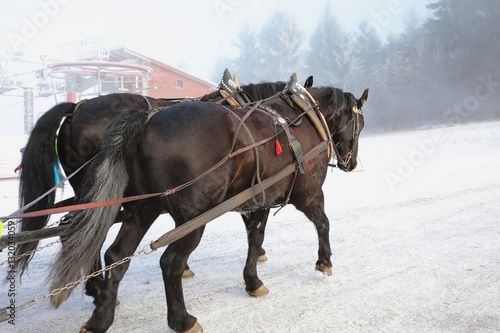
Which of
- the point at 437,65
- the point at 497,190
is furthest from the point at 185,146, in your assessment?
the point at 437,65

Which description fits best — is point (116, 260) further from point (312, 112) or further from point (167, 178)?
point (312, 112)

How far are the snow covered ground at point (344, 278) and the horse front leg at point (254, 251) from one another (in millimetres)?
135

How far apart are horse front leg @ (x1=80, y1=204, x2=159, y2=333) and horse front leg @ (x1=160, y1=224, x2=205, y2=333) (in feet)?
1.13

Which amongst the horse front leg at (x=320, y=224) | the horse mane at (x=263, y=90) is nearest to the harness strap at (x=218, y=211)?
the horse front leg at (x=320, y=224)

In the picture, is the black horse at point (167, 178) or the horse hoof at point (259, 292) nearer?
the black horse at point (167, 178)

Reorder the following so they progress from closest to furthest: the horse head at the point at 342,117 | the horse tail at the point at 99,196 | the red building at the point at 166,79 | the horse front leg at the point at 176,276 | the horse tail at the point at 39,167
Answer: the horse tail at the point at 99,196, the horse front leg at the point at 176,276, the horse tail at the point at 39,167, the horse head at the point at 342,117, the red building at the point at 166,79

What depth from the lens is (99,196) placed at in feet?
9.27

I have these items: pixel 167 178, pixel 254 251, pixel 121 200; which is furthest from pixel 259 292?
pixel 121 200

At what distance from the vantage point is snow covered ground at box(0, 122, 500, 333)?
10.8 ft

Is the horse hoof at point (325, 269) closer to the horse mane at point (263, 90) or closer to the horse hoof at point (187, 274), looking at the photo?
the horse hoof at point (187, 274)

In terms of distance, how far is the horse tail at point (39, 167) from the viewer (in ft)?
11.8

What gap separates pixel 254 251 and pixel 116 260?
1.43m

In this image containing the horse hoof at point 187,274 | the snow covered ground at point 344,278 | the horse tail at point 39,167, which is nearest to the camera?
the snow covered ground at point 344,278

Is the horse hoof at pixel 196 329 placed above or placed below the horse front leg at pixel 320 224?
below
